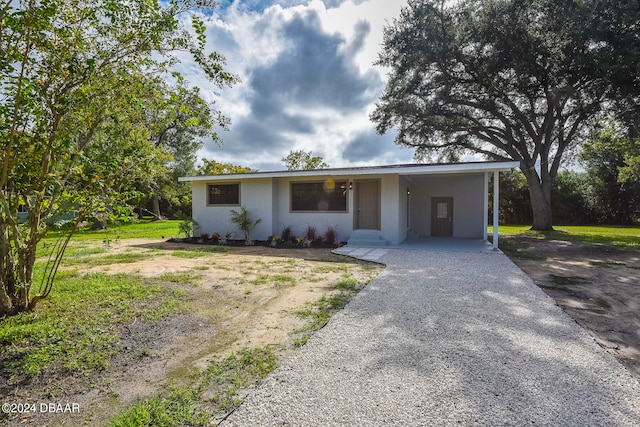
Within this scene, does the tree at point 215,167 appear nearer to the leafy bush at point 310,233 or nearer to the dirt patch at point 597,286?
the leafy bush at point 310,233

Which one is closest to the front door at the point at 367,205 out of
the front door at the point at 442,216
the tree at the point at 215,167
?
the front door at the point at 442,216

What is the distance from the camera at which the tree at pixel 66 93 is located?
10.4 ft

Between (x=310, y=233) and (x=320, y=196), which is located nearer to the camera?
(x=310, y=233)

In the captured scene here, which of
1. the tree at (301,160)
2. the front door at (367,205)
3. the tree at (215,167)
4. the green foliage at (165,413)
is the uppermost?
the tree at (301,160)

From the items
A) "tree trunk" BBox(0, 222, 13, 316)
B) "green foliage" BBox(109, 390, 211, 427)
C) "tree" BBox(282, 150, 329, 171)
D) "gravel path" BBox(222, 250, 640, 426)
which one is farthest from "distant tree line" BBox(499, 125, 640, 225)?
"tree trunk" BBox(0, 222, 13, 316)

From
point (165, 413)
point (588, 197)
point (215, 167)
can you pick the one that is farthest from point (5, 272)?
point (588, 197)

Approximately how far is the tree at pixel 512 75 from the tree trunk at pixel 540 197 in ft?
0.17

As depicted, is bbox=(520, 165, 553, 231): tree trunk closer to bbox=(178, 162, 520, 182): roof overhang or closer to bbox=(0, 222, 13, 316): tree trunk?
bbox=(178, 162, 520, 182): roof overhang

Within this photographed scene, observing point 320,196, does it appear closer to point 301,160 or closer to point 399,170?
point 399,170

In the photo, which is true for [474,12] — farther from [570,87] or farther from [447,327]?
[447,327]

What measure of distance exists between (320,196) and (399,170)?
3.12 metres

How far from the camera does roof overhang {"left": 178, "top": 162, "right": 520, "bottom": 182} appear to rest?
29.0 ft

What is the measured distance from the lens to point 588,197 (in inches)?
922

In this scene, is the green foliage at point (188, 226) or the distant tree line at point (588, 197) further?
the distant tree line at point (588, 197)
